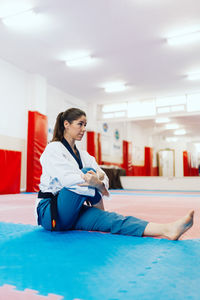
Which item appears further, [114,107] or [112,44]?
[114,107]

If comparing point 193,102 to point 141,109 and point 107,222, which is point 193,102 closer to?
point 141,109

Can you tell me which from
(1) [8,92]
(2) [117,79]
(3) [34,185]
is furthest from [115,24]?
(3) [34,185]

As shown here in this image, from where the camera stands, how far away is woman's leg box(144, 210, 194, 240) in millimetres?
1803

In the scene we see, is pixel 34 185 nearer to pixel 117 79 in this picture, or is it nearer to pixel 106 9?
pixel 117 79

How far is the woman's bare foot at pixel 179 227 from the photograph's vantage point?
1789 millimetres

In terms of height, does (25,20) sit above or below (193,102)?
above

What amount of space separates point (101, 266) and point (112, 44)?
5.98 meters

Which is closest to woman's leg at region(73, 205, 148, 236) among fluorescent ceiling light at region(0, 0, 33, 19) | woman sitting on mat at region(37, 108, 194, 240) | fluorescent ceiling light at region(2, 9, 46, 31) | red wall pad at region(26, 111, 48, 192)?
woman sitting on mat at region(37, 108, 194, 240)

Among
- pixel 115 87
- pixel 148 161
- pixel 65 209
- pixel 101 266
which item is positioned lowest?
pixel 101 266

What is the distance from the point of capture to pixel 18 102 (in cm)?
794

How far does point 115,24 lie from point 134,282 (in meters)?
5.47

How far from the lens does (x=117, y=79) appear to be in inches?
342

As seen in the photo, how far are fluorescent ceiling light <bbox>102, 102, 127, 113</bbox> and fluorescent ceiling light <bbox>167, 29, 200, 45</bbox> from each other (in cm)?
481

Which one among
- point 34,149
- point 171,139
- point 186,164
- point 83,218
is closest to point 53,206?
point 83,218
